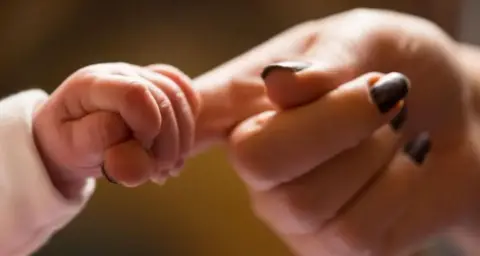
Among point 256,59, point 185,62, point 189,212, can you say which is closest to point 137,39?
point 185,62

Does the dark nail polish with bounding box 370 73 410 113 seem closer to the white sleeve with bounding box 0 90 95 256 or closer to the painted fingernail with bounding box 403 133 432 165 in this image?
the painted fingernail with bounding box 403 133 432 165

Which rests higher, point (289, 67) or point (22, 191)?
point (289, 67)

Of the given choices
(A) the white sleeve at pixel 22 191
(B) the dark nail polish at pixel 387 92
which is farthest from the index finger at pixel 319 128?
(A) the white sleeve at pixel 22 191

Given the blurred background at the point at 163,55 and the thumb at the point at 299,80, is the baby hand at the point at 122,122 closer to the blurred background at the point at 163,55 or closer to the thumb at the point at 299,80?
the thumb at the point at 299,80

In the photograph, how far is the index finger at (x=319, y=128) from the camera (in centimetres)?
41

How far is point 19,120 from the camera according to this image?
519mm

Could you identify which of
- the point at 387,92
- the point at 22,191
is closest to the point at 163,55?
the point at 22,191

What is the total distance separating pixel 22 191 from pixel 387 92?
0.25 m

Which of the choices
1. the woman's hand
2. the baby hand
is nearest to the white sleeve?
the baby hand

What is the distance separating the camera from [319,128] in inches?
16.1

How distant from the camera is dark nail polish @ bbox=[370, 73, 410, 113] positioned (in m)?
0.41

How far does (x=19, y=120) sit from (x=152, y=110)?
14 centimetres

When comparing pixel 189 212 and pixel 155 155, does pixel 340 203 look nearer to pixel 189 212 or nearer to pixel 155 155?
pixel 155 155

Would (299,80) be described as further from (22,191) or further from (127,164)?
(22,191)
